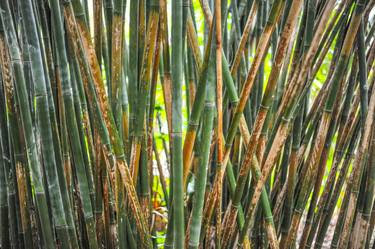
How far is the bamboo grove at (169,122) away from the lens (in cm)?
79

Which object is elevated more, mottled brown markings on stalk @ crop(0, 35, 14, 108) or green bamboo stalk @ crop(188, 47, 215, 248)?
mottled brown markings on stalk @ crop(0, 35, 14, 108)

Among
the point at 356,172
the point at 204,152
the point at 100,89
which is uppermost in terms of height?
the point at 100,89

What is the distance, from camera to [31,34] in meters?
0.77

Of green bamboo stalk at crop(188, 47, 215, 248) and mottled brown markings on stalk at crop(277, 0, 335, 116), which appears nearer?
green bamboo stalk at crop(188, 47, 215, 248)

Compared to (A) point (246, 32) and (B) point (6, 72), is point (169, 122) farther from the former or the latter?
(B) point (6, 72)

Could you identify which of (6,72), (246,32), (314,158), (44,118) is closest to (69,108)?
(44,118)

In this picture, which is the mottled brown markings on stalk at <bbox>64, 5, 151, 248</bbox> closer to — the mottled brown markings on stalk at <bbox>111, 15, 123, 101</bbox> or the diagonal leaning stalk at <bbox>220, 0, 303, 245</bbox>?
the mottled brown markings on stalk at <bbox>111, 15, 123, 101</bbox>

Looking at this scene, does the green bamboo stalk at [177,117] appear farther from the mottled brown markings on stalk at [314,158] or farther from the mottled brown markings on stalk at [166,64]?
the mottled brown markings on stalk at [314,158]

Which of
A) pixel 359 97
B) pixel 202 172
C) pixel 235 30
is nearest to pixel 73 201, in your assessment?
pixel 202 172

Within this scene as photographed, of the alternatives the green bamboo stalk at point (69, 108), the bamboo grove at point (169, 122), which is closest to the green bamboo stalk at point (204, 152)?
the bamboo grove at point (169, 122)

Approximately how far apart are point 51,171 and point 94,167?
0.24 m

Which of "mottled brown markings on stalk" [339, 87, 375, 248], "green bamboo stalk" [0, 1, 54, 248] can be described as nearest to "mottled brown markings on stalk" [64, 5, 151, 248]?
"green bamboo stalk" [0, 1, 54, 248]

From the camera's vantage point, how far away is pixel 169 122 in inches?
35.6

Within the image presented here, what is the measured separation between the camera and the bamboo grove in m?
0.79
